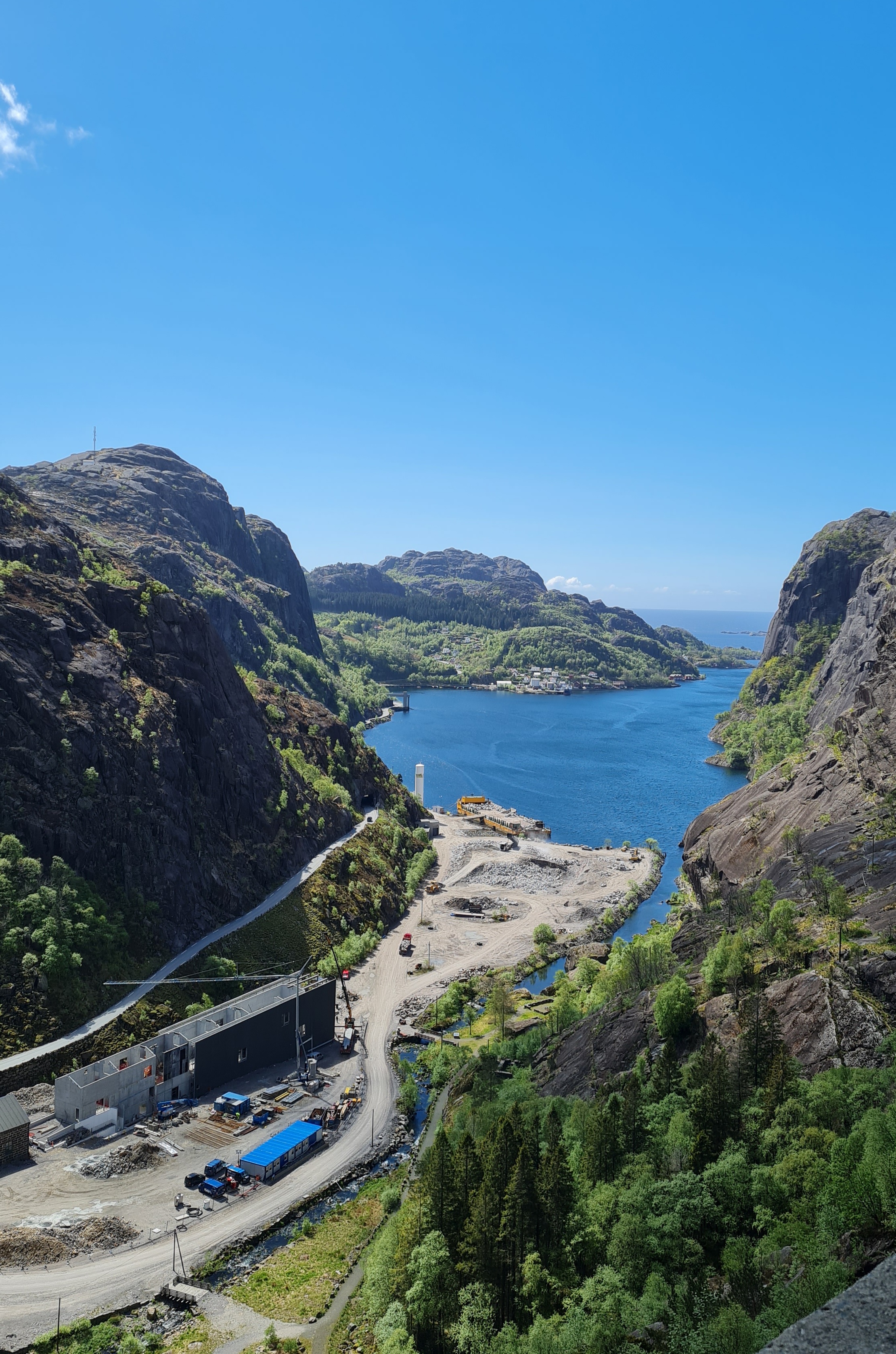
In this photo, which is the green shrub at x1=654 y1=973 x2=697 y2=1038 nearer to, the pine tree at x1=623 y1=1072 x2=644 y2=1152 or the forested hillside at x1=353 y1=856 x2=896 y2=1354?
the forested hillside at x1=353 y1=856 x2=896 y2=1354

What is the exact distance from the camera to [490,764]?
523ft

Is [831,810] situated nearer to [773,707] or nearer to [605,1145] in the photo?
[605,1145]

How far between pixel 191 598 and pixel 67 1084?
356 feet

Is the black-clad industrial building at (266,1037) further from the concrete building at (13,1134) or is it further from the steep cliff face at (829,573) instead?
the steep cliff face at (829,573)

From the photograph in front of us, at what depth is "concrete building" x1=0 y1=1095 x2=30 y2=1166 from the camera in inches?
1544

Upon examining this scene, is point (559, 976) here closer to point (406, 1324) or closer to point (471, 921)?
point (471, 921)

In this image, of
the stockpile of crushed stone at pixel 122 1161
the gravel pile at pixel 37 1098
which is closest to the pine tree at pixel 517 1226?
the stockpile of crushed stone at pixel 122 1161

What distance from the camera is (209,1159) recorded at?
42.4 m

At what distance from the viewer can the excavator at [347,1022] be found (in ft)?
184

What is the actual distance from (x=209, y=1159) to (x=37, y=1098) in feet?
30.6

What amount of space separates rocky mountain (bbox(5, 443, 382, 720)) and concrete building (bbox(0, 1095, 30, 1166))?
9518cm

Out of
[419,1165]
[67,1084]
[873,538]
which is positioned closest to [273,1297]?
[419,1165]

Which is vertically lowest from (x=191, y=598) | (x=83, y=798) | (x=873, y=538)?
(x=83, y=798)

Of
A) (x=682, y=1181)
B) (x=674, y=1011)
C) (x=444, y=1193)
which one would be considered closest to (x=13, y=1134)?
(x=444, y=1193)
